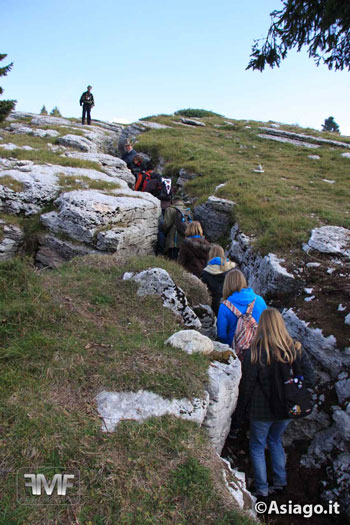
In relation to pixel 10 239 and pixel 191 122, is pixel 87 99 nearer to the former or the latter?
pixel 191 122

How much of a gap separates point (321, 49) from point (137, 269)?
25.4 feet

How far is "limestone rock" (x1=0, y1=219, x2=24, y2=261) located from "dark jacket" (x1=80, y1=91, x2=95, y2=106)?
58.0 feet

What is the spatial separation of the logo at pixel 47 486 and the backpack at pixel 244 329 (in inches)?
128

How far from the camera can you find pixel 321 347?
19.7 feet

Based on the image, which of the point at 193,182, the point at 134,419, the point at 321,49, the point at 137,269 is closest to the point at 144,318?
the point at 137,269

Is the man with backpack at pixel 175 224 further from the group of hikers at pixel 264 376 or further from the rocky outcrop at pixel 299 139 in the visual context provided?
the rocky outcrop at pixel 299 139

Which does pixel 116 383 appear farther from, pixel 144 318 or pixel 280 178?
pixel 280 178

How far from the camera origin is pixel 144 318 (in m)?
5.86

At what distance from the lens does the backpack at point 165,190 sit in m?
12.7

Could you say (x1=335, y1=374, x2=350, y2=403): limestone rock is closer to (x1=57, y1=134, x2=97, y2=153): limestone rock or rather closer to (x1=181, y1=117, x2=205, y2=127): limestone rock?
(x1=57, y1=134, x2=97, y2=153): limestone rock

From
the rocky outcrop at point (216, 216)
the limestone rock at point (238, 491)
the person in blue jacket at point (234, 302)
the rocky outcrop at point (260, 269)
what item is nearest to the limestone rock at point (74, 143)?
the rocky outcrop at point (216, 216)

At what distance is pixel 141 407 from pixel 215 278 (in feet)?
→ 11.6

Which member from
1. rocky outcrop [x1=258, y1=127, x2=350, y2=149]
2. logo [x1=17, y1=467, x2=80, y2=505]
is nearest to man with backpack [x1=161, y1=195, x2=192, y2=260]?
logo [x1=17, y1=467, x2=80, y2=505]

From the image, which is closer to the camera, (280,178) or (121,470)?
(121,470)
